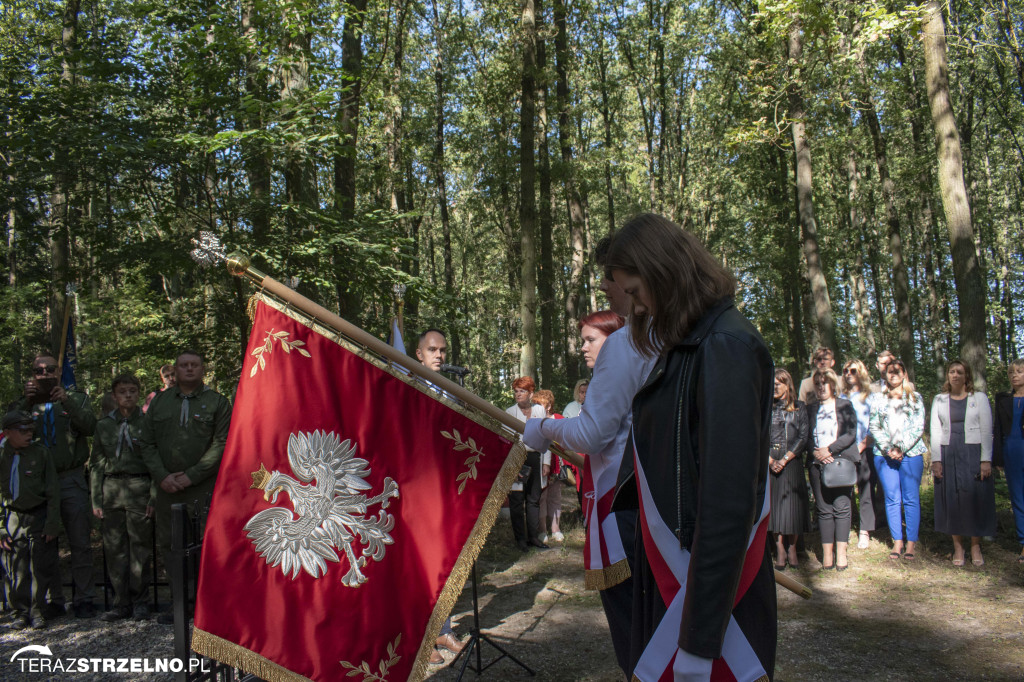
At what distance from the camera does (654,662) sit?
1.77 m

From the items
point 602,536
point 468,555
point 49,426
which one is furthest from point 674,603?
point 49,426

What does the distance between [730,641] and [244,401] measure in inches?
104

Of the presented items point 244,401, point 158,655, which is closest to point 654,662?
point 244,401

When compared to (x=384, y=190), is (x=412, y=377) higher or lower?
lower

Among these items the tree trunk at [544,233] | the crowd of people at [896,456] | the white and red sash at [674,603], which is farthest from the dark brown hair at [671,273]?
the tree trunk at [544,233]

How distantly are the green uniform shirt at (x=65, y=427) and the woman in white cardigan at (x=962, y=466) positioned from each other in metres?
8.57

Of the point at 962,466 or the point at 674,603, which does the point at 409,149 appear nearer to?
the point at 962,466

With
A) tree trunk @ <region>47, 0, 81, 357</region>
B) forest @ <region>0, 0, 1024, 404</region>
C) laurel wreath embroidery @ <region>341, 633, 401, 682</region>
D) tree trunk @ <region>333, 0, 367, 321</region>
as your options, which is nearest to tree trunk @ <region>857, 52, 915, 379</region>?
forest @ <region>0, 0, 1024, 404</region>

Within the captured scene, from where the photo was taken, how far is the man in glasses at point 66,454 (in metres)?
6.55

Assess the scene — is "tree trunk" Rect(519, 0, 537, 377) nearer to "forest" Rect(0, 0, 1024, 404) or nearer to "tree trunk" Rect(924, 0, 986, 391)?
"forest" Rect(0, 0, 1024, 404)

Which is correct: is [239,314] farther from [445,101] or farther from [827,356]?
[445,101]

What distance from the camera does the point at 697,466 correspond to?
1735 mm

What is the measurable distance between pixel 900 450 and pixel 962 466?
0.58 metres

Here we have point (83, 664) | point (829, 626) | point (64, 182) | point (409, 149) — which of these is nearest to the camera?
point (83, 664)
